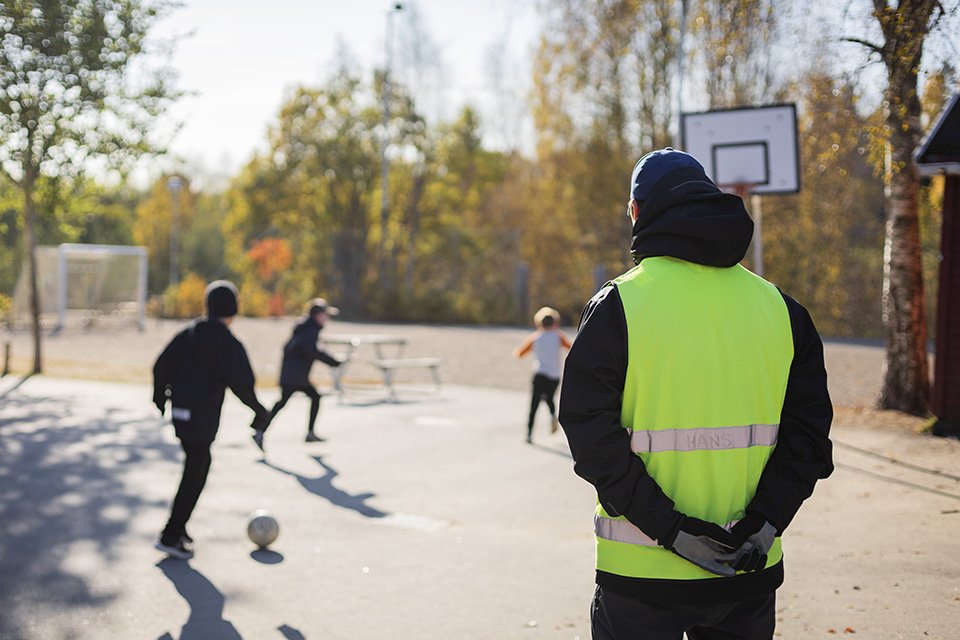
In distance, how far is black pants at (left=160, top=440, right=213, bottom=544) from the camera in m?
6.34

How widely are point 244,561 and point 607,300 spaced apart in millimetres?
4582

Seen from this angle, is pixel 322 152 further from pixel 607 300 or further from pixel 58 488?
pixel 607 300

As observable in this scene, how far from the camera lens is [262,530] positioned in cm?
660

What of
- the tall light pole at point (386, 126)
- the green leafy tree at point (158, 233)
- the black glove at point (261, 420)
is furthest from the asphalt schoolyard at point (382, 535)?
the green leafy tree at point (158, 233)

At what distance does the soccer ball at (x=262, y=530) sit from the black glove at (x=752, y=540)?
467cm

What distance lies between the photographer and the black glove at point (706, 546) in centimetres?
249

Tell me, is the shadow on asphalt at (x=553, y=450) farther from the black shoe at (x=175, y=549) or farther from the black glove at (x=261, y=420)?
the black shoe at (x=175, y=549)

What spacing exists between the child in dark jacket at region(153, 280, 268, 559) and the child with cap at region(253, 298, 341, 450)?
15.8 ft

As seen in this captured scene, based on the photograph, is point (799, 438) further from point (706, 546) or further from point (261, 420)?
point (261, 420)

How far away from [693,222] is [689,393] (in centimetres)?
46

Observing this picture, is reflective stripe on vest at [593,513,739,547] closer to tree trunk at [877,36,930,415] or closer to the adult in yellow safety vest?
the adult in yellow safety vest

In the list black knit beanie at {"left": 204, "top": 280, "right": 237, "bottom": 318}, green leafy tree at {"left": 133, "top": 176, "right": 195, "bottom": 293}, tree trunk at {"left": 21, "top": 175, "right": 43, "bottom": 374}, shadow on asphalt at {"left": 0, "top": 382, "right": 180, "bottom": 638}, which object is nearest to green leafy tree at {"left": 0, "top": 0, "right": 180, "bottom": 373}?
tree trunk at {"left": 21, "top": 175, "right": 43, "bottom": 374}

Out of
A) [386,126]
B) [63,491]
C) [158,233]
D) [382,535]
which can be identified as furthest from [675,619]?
[158,233]

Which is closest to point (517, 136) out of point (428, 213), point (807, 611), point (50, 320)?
point (428, 213)
